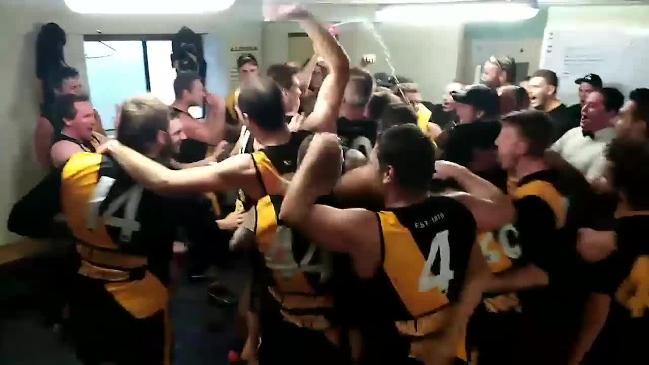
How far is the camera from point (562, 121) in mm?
4141

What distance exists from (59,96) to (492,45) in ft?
13.2

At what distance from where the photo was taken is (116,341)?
2.34m

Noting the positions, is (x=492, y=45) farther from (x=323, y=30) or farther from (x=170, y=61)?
(x=323, y=30)

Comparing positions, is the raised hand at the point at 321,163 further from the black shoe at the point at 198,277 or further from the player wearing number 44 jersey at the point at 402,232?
the black shoe at the point at 198,277

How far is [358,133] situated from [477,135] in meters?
0.70

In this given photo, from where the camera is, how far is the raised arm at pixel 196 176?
6.48 feet

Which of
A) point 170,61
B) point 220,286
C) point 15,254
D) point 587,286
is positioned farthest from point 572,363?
point 170,61

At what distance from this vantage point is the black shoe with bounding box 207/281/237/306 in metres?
3.91

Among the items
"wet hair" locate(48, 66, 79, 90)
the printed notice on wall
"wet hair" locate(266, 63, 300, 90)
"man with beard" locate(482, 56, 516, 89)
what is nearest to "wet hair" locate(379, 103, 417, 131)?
"wet hair" locate(266, 63, 300, 90)

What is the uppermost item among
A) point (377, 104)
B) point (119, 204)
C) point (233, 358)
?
point (377, 104)

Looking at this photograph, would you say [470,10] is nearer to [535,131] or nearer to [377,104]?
[377,104]

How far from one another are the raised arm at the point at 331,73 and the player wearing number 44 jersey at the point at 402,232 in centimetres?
76

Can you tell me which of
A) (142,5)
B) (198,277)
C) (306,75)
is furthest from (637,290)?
(198,277)

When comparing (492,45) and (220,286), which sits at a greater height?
(492,45)
